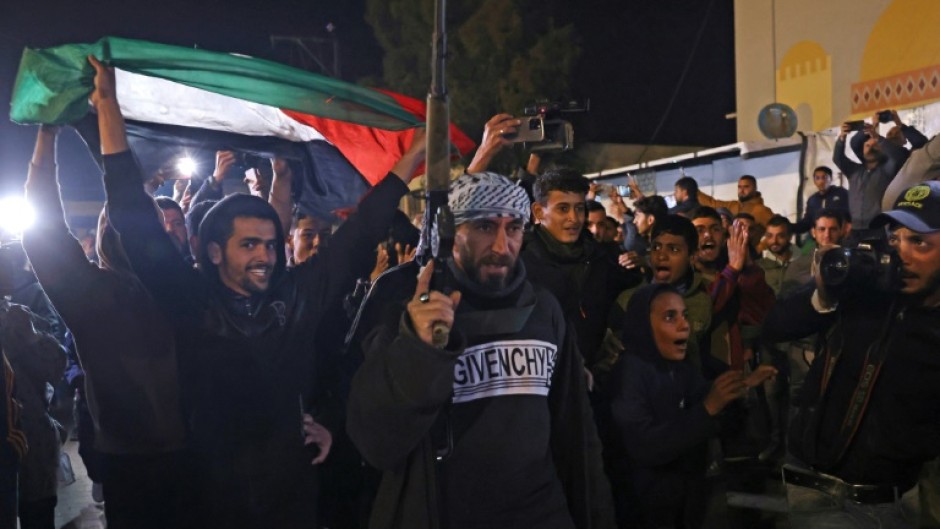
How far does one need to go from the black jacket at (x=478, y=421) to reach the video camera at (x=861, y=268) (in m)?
1.10

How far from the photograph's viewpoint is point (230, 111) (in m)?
5.59

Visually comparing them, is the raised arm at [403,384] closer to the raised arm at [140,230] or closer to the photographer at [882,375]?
the raised arm at [140,230]

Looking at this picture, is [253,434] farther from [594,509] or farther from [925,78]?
[925,78]

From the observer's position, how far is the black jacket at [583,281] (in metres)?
6.03

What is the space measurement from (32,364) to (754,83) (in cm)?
1828

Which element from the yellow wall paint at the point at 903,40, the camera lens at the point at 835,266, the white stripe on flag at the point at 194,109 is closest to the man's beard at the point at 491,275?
the camera lens at the point at 835,266

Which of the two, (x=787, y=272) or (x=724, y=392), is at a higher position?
(x=787, y=272)

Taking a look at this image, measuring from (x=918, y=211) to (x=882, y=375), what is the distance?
0.69 metres

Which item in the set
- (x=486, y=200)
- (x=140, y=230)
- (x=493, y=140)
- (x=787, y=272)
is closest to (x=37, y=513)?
(x=140, y=230)

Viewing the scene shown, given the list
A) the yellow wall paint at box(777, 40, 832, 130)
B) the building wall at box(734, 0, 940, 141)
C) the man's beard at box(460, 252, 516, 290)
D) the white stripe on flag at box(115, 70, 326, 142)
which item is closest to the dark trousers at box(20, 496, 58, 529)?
the white stripe on flag at box(115, 70, 326, 142)

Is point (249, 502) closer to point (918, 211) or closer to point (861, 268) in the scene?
point (861, 268)

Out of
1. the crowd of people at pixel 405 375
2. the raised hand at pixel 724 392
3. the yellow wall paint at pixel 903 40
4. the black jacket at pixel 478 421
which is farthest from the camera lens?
the yellow wall paint at pixel 903 40

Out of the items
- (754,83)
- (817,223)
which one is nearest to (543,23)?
(754,83)

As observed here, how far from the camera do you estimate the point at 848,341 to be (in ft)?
14.5
